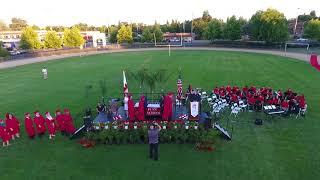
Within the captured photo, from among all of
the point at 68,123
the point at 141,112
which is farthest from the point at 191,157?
the point at 68,123

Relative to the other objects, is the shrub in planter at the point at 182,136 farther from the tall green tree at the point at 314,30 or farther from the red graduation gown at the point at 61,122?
the tall green tree at the point at 314,30

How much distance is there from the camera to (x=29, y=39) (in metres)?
68.8

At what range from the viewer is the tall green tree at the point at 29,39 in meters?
68.4

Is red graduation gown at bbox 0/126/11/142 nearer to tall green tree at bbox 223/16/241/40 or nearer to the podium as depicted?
the podium

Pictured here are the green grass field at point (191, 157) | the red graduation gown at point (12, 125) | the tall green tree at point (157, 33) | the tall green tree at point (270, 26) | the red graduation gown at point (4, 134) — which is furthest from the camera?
the tall green tree at point (157, 33)

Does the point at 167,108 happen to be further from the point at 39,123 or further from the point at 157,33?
the point at 157,33

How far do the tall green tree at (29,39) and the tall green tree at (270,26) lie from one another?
48.0 m

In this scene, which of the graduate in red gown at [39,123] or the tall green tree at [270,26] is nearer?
the graduate in red gown at [39,123]

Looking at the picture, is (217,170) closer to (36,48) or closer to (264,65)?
(264,65)

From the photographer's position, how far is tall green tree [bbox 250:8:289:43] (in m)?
62.2

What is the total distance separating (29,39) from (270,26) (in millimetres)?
51173

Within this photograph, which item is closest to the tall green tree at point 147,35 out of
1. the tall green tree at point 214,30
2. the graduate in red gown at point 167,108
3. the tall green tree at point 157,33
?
the tall green tree at point 157,33

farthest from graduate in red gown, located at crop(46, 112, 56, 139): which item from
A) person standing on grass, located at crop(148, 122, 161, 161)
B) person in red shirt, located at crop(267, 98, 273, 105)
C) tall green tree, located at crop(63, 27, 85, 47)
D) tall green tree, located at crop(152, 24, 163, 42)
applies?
tall green tree, located at crop(152, 24, 163, 42)

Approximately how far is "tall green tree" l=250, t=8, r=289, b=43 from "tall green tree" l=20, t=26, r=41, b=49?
158 ft
